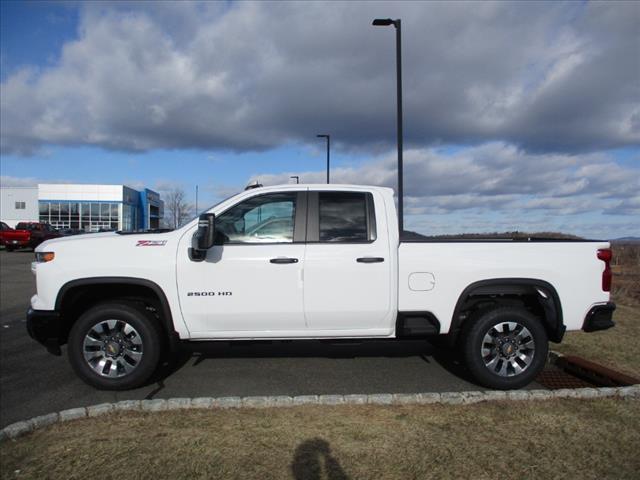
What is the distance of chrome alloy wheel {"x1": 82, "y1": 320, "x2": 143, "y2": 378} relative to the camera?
16.4ft

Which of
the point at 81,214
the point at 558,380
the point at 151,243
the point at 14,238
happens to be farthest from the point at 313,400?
the point at 81,214

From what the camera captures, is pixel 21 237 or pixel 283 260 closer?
pixel 283 260

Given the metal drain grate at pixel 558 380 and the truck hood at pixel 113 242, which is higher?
the truck hood at pixel 113 242

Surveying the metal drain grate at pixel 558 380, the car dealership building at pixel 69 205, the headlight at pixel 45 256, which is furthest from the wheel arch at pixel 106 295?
the car dealership building at pixel 69 205

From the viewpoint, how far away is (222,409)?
422 centimetres

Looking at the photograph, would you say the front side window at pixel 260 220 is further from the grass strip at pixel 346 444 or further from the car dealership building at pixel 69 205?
the car dealership building at pixel 69 205

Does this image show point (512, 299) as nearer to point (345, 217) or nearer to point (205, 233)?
point (345, 217)

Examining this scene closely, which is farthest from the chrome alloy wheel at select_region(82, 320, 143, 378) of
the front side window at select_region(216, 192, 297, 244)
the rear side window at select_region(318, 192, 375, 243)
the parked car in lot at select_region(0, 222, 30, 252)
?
the parked car in lot at select_region(0, 222, 30, 252)

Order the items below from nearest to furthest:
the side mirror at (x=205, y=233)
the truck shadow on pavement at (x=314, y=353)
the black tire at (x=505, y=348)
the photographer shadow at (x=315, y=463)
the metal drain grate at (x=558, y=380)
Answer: the photographer shadow at (x=315, y=463)
the side mirror at (x=205, y=233)
the black tire at (x=505, y=348)
the metal drain grate at (x=558, y=380)
the truck shadow on pavement at (x=314, y=353)

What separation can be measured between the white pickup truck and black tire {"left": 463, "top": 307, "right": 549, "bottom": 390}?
0.03ft

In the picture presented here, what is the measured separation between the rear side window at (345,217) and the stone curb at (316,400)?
1527 mm

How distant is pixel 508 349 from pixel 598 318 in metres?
0.97

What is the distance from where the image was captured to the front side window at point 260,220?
5094mm

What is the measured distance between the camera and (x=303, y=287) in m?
4.98
